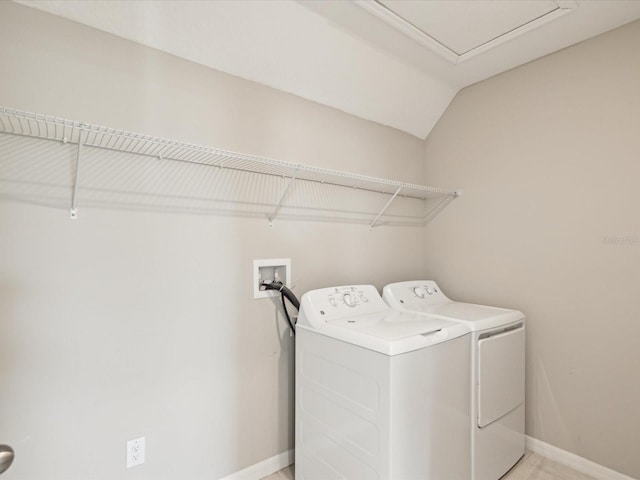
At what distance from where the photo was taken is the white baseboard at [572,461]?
182 centimetres

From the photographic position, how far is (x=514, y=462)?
1944mm

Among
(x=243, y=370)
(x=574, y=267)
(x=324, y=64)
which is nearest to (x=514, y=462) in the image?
(x=574, y=267)

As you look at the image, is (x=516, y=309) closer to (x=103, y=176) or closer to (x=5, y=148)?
(x=103, y=176)

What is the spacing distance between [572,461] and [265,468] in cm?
177

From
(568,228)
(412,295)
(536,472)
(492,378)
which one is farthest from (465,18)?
(536,472)

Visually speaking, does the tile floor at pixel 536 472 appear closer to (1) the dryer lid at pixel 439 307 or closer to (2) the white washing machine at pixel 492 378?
(2) the white washing machine at pixel 492 378

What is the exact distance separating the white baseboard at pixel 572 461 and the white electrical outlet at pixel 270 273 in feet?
6.04

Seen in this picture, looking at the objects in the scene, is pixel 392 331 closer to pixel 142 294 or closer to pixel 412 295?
pixel 412 295

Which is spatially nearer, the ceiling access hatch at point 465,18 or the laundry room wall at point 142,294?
the laundry room wall at point 142,294

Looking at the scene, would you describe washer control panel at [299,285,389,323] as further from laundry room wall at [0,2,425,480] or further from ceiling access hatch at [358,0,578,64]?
ceiling access hatch at [358,0,578,64]

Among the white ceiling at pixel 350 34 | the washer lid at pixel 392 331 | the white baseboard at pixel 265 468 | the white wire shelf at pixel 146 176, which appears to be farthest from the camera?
the white baseboard at pixel 265 468

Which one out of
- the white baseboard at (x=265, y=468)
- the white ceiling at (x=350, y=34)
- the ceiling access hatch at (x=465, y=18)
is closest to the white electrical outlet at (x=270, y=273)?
the white baseboard at (x=265, y=468)

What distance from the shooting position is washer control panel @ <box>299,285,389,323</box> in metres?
1.74

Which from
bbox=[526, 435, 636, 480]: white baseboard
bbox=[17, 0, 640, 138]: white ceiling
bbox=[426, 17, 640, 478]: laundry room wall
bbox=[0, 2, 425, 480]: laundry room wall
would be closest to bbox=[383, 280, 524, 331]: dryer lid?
bbox=[426, 17, 640, 478]: laundry room wall
